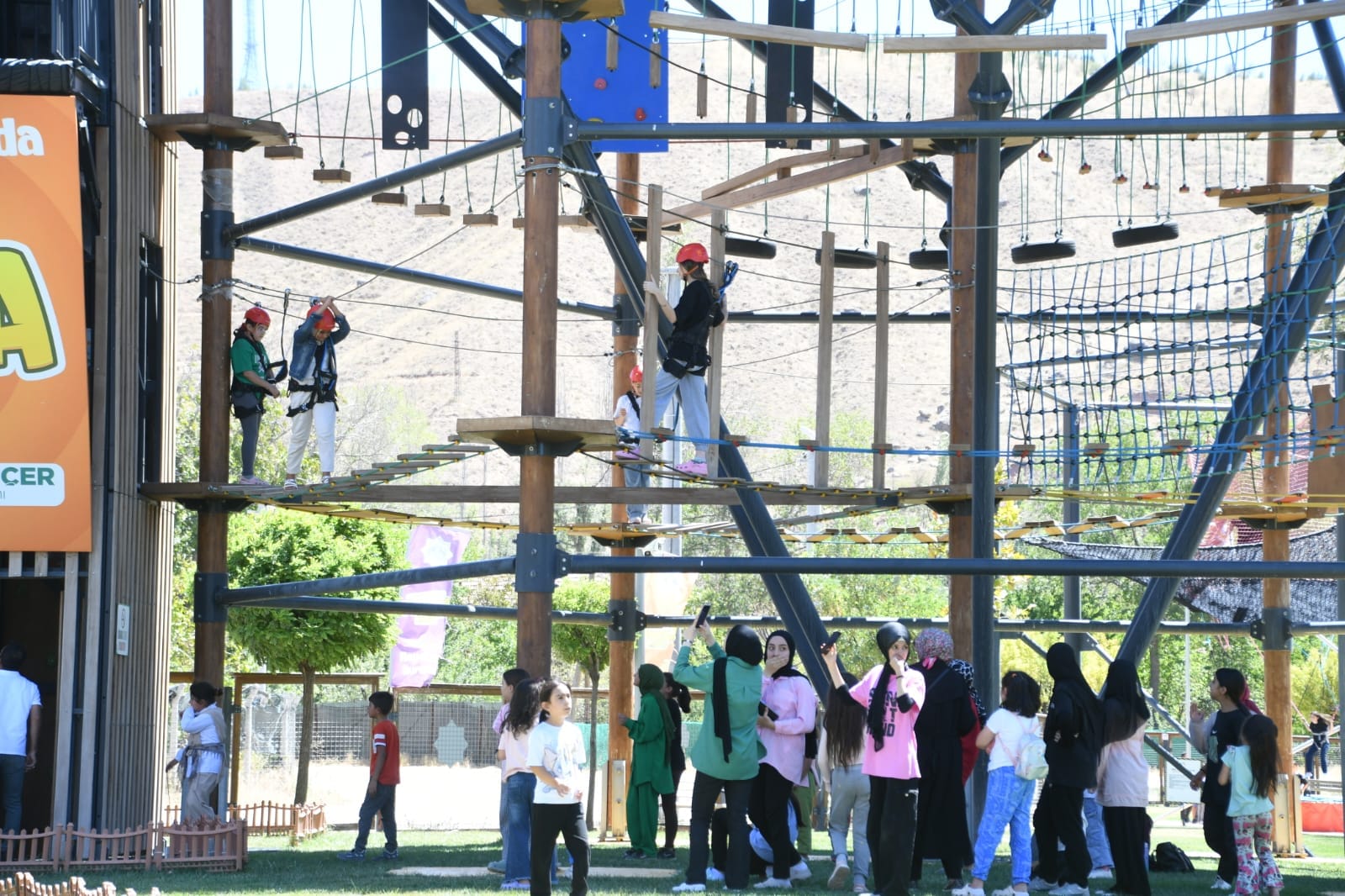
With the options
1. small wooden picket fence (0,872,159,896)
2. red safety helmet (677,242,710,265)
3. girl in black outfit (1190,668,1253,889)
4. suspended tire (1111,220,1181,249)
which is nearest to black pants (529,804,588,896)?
small wooden picket fence (0,872,159,896)

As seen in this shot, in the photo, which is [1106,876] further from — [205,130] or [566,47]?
[205,130]

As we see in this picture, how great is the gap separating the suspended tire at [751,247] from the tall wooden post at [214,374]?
459 cm

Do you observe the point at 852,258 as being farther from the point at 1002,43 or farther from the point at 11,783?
the point at 11,783

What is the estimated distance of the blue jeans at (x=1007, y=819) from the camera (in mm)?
10297

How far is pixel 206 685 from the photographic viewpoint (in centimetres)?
1311

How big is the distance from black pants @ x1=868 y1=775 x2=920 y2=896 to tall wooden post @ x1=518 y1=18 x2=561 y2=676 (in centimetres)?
209

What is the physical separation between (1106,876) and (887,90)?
10103 cm

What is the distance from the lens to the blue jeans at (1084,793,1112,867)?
12078 millimetres

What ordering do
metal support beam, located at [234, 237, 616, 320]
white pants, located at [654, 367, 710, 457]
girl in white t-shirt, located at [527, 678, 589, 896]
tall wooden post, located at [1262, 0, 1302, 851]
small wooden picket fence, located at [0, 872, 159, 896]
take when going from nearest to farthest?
small wooden picket fence, located at [0, 872, 159, 896] < girl in white t-shirt, located at [527, 678, 589, 896] < white pants, located at [654, 367, 710, 457] < tall wooden post, located at [1262, 0, 1302, 851] < metal support beam, located at [234, 237, 616, 320]

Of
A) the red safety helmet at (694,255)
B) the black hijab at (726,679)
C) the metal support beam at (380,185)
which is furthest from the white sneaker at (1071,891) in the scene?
the metal support beam at (380,185)

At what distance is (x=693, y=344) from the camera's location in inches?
507

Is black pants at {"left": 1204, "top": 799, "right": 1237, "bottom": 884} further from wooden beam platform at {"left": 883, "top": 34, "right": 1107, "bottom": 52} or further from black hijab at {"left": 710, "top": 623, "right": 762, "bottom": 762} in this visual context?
wooden beam platform at {"left": 883, "top": 34, "right": 1107, "bottom": 52}

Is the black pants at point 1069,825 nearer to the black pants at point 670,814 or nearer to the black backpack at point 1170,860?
the black backpack at point 1170,860

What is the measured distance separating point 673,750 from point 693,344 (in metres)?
3.35
